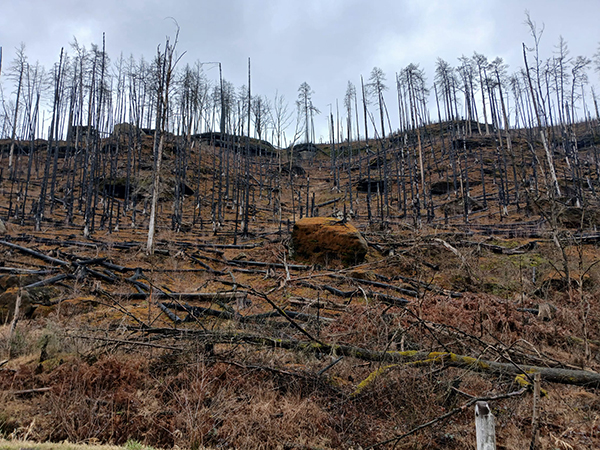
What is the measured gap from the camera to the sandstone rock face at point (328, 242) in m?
12.0

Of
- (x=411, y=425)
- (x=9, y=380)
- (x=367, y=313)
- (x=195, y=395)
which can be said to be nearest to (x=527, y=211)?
(x=367, y=313)

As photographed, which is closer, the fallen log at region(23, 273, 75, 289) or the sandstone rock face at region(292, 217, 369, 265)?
the fallen log at region(23, 273, 75, 289)

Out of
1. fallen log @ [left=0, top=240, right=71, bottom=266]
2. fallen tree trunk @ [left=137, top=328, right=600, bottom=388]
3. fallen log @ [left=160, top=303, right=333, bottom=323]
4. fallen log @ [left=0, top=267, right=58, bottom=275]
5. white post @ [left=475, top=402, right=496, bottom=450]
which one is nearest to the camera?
white post @ [left=475, top=402, right=496, bottom=450]

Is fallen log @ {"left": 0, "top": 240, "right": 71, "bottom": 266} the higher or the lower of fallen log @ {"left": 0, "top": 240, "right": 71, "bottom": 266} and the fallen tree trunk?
the higher

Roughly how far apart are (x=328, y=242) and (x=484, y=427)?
32.8ft

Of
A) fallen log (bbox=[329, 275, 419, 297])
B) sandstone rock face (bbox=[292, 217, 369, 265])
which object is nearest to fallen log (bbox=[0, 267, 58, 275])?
sandstone rock face (bbox=[292, 217, 369, 265])

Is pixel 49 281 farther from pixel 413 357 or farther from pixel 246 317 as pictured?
pixel 413 357

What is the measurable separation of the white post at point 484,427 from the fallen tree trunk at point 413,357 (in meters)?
1.81

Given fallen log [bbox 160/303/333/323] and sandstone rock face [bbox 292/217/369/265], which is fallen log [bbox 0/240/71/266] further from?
sandstone rock face [bbox 292/217/369/265]

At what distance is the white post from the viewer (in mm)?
2193

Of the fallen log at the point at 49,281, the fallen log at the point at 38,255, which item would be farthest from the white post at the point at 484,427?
the fallen log at the point at 38,255

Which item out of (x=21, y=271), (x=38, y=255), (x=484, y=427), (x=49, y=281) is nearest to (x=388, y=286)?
(x=484, y=427)

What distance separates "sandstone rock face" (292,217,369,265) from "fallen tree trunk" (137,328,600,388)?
7.10 meters

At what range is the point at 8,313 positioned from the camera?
22.7 feet
